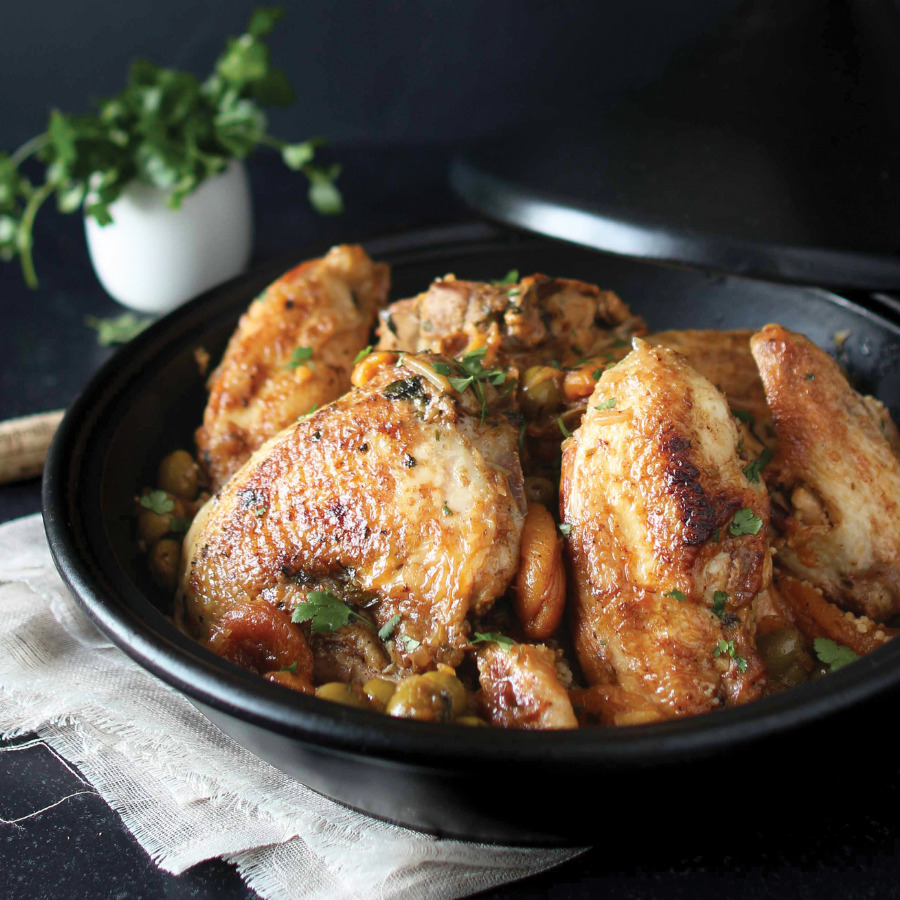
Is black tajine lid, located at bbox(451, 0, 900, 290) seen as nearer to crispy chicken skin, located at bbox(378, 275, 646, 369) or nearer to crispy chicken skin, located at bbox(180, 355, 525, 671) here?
crispy chicken skin, located at bbox(378, 275, 646, 369)

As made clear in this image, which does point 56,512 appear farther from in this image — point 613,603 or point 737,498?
A: point 737,498

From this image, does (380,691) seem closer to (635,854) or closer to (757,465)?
(635,854)

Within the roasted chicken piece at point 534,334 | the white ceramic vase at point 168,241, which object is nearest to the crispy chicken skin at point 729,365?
the roasted chicken piece at point 534,334

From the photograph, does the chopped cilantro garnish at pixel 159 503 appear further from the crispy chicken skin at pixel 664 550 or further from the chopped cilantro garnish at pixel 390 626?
the crispy chicken skin at pixel 664 550

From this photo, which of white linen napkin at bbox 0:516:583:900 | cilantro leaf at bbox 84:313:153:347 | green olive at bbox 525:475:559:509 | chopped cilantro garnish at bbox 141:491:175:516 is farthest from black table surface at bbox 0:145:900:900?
cilantro leaf at bbox 84:313:153:347

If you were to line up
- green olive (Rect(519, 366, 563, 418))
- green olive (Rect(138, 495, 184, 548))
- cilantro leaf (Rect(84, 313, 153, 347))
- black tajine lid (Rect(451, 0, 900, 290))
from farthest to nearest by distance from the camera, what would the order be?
cilantro leaf (Rect(84, 313, 153, 347)) < green olive (Rect(138, 495, 184, 548)) < green olive (Rect(519, 366, 563, 418)) < black tajine lid (Rect(451, 0, 900, 290))
